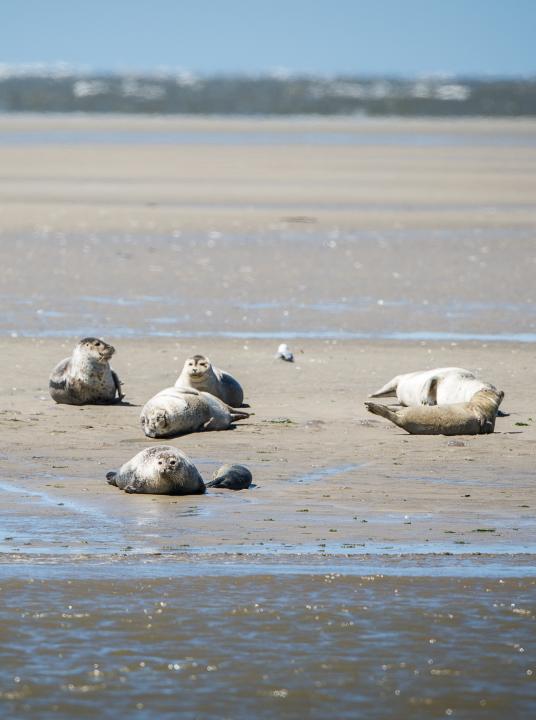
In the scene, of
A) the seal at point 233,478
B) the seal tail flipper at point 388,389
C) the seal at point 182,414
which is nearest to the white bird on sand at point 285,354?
the seal tail flipper at point 388,389

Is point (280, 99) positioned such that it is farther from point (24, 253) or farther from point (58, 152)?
point (24, 253)

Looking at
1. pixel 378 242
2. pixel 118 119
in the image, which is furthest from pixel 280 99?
pixel 378 242

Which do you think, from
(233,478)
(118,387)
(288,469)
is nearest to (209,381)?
(118,387)

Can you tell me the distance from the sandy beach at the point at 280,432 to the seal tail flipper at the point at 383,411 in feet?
0.32

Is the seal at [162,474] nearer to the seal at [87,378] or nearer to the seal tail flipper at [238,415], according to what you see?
the seal tail flipper at [238,415]

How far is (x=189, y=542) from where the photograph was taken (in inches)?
313

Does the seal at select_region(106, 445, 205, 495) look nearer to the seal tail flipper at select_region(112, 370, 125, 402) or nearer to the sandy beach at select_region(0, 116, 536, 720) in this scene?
the sandy beach at select_region(0, 116, 536, 720)

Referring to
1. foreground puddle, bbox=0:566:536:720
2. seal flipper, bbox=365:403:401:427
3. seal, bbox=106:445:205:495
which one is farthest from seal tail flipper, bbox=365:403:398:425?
foreground puddle, bbox=0:566:536:720

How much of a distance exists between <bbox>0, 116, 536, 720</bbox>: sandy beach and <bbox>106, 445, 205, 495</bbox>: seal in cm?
10

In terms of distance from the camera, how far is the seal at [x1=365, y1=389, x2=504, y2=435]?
1074 centimetres

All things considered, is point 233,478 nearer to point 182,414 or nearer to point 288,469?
point 288,469

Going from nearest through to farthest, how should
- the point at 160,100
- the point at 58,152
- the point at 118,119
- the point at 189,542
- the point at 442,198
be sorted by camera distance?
the point at 189,542 < the point at 442,198 < the point at 58,152 < the point at 118,119 < the point at 160,100

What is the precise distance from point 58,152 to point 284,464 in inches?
1819

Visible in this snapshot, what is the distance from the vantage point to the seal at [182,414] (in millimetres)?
10570
